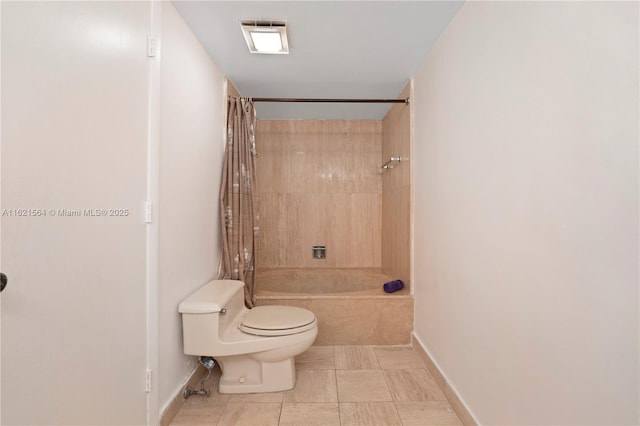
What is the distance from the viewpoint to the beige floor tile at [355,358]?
219 cm

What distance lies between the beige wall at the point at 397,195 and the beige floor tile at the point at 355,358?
67 cm

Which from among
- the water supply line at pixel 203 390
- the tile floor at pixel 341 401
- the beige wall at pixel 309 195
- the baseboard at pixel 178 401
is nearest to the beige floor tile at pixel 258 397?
the tile floor at pixel 341 401

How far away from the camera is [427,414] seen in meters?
1.68

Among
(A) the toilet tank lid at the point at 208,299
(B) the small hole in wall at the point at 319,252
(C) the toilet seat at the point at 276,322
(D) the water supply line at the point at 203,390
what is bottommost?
(D) the water supply line at the point at 203,390

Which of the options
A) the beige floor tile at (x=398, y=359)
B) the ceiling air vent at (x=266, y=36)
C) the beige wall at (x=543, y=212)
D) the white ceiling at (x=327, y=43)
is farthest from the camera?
the beige floor tile at (x=398, y=359)

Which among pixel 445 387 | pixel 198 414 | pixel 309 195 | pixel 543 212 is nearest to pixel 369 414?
pixel 445 387

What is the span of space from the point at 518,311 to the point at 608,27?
3.02 feet

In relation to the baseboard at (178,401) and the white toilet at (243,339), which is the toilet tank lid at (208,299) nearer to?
the white toilet at (243,339)

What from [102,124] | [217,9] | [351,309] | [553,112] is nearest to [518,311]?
[553,112]

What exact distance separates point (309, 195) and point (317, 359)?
1912mm

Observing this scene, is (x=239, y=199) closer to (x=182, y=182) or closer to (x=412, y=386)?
(x=182, y=182)

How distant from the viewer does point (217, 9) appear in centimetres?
170

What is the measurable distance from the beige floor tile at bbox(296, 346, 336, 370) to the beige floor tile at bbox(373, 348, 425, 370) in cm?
35

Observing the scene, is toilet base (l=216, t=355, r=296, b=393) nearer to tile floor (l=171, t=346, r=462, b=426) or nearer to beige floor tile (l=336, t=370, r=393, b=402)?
tile floor (l=171, t=346, r=462, b=426)
